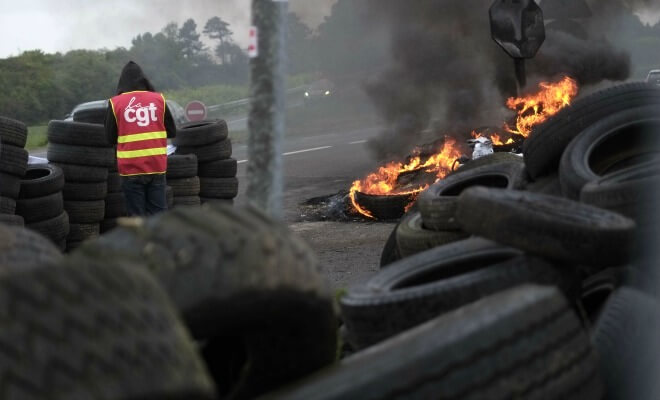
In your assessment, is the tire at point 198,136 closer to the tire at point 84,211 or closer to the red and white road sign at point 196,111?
the tire at point 84,211

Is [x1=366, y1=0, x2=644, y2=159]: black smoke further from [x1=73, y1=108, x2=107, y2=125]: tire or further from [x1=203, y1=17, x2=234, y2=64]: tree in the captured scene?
[x1=203, y1=17, x2=234, y2=64]: tree

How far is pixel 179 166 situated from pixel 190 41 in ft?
112

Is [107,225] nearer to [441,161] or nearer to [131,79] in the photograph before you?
[131,79]

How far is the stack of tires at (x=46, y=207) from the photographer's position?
9.27 metres

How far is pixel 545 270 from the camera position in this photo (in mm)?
3922

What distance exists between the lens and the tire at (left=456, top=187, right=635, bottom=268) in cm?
387

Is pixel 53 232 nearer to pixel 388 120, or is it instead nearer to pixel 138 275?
pixel 138 275

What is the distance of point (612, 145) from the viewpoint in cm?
598

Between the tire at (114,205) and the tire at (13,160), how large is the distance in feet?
4.53

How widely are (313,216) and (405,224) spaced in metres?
6.96

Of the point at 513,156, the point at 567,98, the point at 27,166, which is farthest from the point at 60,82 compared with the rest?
the point at 513,156

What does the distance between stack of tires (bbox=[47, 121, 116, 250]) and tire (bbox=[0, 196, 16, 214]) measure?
1.05 m

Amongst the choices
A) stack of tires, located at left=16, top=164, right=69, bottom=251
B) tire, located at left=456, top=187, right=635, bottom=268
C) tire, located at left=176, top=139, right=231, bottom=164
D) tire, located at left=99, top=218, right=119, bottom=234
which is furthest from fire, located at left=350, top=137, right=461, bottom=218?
tire, located at left=456, top=187, right=635, bottom=268

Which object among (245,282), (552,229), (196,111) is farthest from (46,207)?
(196,111)
